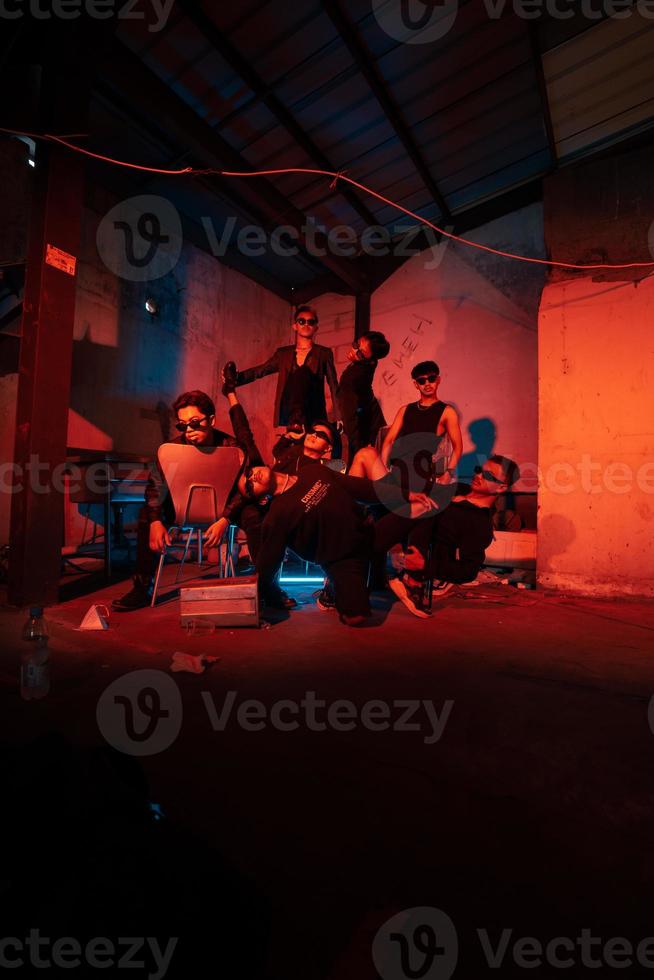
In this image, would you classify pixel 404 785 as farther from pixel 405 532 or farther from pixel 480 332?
pixel 480 332

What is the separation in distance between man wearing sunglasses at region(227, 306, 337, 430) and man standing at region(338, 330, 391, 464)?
21 centimetres

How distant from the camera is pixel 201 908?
2.22 ft

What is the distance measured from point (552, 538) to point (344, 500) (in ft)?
7.59

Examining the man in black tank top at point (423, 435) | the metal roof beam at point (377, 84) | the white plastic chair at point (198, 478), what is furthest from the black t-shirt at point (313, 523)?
the metal roof beam at point (377, 84)

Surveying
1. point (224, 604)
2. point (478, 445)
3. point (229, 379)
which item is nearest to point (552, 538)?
point (478, 445)

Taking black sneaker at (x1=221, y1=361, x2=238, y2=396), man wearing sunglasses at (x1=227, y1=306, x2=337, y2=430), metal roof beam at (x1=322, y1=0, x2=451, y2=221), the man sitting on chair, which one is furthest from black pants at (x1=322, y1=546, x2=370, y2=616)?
metal roof beam at (x1=322, y1=0, x2=451, y2=221)

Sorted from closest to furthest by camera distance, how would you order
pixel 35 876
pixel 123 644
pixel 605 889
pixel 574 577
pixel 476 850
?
pixel 35 876, pixel 605 889, pixel 476 850, pixel 123 644, pixel 574 577

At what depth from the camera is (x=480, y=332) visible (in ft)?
20.6

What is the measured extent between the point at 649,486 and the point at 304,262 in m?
6.20

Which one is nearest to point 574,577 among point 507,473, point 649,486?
point 649,486

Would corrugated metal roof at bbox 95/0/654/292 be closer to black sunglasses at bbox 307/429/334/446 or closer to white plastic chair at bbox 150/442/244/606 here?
black sunglasses at bbox 307/429/334/446

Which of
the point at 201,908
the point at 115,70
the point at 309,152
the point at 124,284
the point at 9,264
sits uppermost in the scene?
the point at 309,152

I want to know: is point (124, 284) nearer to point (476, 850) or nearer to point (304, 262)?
point (304, 262)

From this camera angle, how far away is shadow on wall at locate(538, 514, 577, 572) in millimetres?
4164
